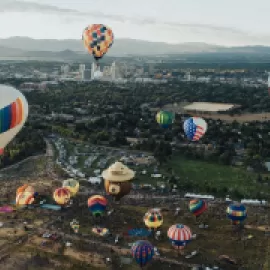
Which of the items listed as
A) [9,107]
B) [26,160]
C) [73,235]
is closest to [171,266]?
[73,235]

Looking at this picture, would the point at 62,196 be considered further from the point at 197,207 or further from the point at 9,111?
the point at 9,111

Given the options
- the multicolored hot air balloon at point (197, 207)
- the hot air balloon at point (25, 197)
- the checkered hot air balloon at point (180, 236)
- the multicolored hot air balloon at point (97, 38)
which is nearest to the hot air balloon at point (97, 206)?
the hot air balloon at point (25, 197)

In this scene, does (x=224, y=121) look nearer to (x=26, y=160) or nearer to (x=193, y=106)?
(x=193, y=106)

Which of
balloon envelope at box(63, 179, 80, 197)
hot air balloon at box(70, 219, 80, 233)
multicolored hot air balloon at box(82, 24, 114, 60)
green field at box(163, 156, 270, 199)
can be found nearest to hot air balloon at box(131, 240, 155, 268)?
hot air balloon at box(70, 219, 80, 233)

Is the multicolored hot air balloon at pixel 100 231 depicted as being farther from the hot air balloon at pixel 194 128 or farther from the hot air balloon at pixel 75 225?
the hot air balloon at pixel 194 128

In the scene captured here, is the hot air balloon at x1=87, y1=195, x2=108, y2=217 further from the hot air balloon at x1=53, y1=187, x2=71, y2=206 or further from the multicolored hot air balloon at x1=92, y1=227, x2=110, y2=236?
the hot air balloon at x1=53, y1=187, x2=71, y2=206

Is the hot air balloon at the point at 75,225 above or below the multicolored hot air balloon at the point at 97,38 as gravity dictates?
below
